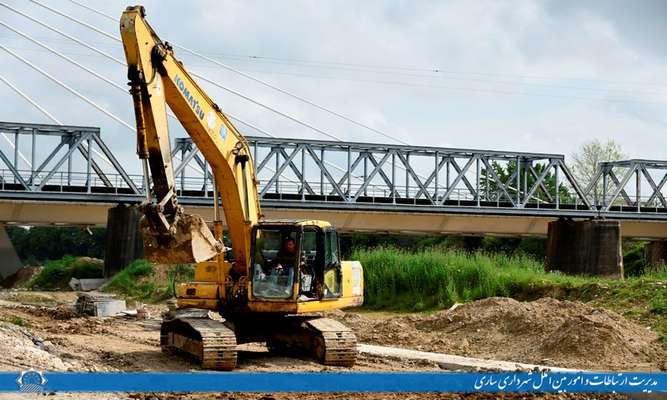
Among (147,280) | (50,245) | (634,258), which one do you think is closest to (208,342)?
(147,280)

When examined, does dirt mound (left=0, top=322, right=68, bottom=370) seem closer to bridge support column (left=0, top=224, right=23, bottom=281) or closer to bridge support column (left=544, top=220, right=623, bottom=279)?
bridge support column (left=544, top=220, right=623, bottom=279)

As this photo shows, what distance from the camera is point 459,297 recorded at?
37.5 meters

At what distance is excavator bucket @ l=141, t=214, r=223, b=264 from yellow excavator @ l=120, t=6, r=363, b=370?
0.06ft

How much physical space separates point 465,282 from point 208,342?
69.4 ft

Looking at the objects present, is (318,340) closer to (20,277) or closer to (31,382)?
(31,382)

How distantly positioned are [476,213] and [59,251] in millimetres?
80729

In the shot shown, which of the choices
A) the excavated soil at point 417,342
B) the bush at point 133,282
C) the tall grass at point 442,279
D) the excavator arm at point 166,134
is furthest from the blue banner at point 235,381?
the bush at point 133,282

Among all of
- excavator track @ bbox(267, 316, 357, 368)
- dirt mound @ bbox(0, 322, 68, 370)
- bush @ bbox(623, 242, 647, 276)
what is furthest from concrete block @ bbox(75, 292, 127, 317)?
bush @ bbox(623, 242, 647, 276)

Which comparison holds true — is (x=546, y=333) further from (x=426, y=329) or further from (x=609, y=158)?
(x=609, y=158)

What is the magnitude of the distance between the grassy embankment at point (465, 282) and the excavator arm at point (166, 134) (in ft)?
51.7

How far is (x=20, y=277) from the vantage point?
69.4 meters

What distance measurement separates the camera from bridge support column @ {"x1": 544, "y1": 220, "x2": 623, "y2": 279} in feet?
189

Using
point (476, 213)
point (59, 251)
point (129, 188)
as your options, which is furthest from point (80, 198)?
point (59, 251)

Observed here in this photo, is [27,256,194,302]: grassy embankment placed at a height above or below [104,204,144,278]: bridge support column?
below
